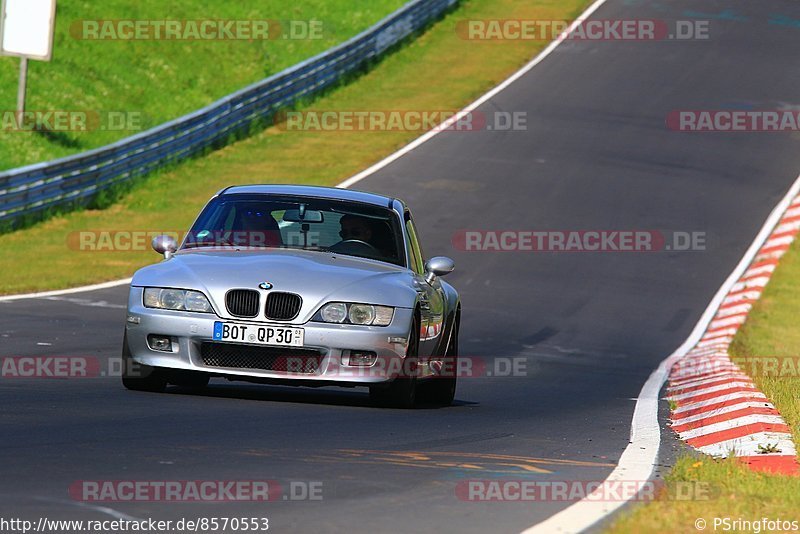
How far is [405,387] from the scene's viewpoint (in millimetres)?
9680

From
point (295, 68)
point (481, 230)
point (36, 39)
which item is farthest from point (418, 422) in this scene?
point (295, 68)

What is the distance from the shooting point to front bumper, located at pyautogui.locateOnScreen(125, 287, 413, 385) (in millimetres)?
9156

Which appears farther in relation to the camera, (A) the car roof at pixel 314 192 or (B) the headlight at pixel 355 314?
(A) the car roof at pixel 314 192

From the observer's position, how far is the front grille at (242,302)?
30.1ft

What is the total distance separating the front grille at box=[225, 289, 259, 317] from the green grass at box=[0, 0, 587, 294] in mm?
9266

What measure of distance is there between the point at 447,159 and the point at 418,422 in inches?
793

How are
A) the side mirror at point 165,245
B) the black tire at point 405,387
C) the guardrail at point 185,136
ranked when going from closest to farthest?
the black tire at point 405,387
the side mirror at point 165,245
the guardrail at point 185,136

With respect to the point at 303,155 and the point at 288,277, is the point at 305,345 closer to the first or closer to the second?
the point at 288,277

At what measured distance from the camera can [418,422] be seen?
909 centimetres

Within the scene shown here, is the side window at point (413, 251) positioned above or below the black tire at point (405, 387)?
above

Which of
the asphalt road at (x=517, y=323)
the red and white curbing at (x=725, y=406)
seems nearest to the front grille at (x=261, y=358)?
the asphalt road at (x=517, y=323)

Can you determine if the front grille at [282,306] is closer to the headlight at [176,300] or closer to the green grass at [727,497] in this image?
the headlight at [176,300]

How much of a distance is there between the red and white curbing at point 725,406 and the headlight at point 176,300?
10.2ft

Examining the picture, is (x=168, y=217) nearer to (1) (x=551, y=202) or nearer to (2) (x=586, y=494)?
(1) (x=551, y=202)
